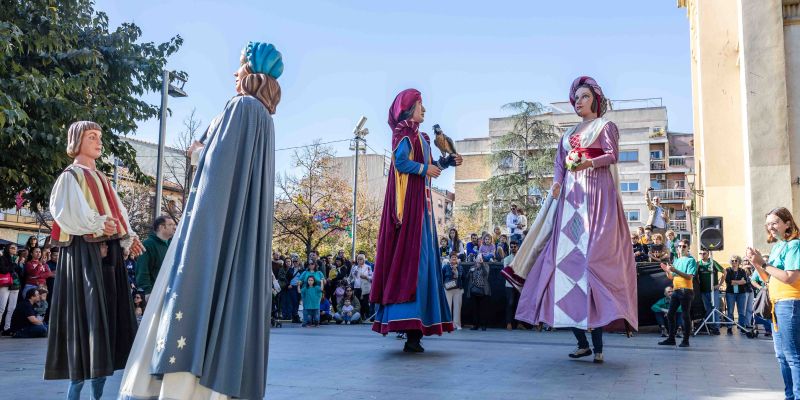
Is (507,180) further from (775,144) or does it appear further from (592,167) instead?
(592,167)

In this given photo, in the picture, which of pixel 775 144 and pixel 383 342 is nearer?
pixel 383 342

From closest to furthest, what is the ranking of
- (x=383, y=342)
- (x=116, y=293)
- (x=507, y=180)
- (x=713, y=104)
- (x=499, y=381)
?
(x=116, y=293), (x=499, y=381), (x=383, y=342), (x=713, y=104), (x=507, y=180)

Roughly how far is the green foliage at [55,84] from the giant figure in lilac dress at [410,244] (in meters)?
6.06

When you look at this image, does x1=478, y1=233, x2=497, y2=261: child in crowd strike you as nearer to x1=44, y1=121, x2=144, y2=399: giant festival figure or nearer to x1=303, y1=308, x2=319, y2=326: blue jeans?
x1=303, y1=308, x2=319, y2=326: blue jeans

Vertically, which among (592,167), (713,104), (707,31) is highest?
(707,31)

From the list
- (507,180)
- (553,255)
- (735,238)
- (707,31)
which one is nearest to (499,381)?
(553,255)

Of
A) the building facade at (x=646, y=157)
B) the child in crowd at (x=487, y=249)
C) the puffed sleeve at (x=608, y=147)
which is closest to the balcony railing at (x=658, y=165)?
the building facade at (x=646, y=157)

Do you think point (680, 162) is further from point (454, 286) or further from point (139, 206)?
point (454, 286)

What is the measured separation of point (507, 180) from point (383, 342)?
3510 cm

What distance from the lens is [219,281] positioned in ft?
10.8

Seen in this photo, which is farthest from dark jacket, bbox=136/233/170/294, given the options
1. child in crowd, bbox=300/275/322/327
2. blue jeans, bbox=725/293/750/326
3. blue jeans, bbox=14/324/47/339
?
blue jeans, bbox=725/293/750/326

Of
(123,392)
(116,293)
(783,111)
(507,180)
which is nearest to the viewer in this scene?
(123,392)

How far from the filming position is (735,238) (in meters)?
17.4

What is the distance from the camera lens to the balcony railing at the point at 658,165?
64688 millimetres
